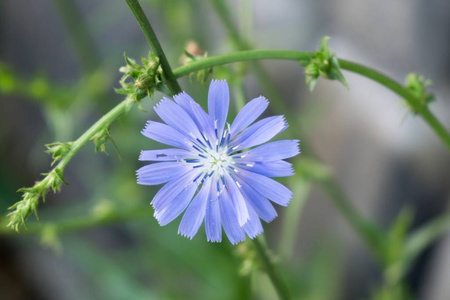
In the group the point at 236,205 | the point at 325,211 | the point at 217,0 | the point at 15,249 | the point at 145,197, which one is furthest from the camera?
the point at 15,249

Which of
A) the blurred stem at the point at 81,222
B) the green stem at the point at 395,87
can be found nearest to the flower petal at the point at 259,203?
the green stem at the point at 395,87

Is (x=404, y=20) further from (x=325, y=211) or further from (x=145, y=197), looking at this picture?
(x=145, y=197)

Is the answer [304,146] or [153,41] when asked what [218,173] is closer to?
[153,41]

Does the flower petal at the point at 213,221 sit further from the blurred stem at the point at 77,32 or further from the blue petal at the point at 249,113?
the blurred stem at the point at 77,32

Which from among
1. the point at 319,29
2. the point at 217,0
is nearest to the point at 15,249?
the point at 319,29

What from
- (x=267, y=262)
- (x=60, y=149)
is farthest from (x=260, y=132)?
(x=60, y=149)
